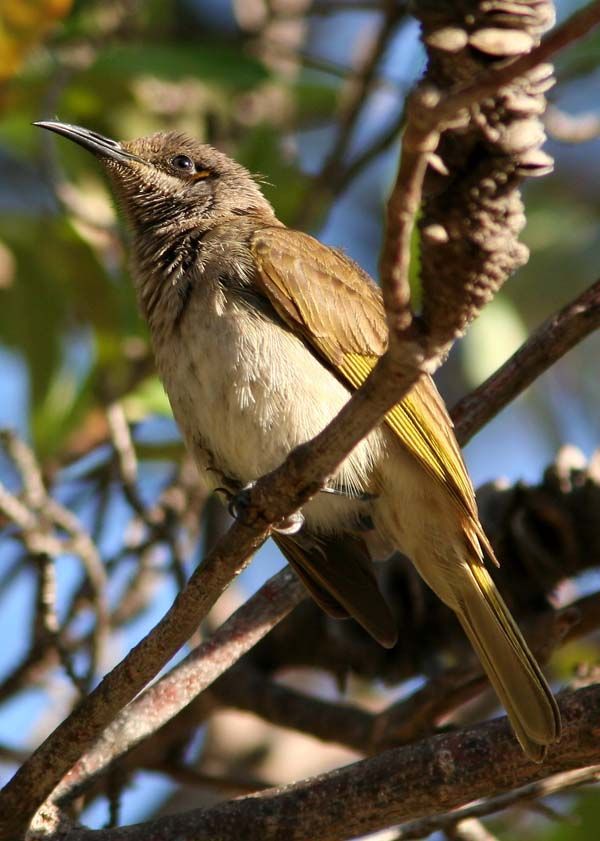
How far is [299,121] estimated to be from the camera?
724 centimetres

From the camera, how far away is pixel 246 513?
9.23 feet

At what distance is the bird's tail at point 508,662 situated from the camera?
297 centimetres

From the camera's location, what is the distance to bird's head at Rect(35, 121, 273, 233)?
475 centimetres

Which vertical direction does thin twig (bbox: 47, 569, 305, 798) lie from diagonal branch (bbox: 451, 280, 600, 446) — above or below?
below

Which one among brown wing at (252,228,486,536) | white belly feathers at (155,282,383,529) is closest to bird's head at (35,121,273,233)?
brown wing at (252,228,486,536)

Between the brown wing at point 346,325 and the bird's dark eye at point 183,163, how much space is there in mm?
869

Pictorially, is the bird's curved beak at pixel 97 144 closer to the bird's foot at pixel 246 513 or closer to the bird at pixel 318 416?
the bird at pixel 318 416

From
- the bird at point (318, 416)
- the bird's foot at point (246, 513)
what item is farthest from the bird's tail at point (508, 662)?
the bird's foot at point (246, 513)

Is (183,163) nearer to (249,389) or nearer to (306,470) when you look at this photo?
(249,389)

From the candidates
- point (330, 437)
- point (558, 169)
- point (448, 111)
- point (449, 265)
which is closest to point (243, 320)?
point (330, 437)

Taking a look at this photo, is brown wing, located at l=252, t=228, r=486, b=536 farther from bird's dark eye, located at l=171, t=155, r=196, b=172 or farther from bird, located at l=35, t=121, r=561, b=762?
bird's dark eye, located at l=171, t=155, r=196, b=172

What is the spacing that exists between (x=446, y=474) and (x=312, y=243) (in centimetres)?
103

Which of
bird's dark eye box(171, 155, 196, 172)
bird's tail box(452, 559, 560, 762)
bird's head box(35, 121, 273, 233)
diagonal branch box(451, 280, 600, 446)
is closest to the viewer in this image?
bird's tail box(452, 559, 560, 762)

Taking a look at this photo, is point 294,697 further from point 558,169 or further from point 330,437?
point 558,169
